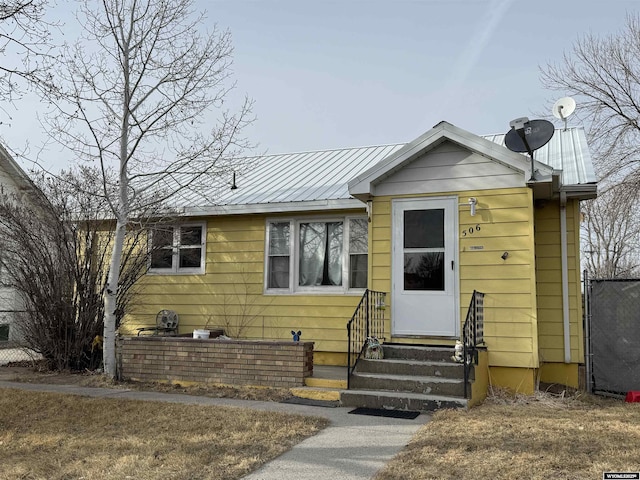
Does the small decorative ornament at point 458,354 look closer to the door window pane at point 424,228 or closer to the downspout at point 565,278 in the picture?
the door window pane at point 424,228

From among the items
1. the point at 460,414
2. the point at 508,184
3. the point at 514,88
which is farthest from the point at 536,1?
the point at 460,414

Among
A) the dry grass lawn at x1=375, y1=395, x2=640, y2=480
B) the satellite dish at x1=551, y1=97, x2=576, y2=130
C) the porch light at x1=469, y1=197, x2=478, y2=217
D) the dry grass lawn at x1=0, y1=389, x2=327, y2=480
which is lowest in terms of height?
the dry grass lawn at x1=0, y1=389, x2=327, y2=480

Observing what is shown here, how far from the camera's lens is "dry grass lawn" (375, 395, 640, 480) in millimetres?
4242

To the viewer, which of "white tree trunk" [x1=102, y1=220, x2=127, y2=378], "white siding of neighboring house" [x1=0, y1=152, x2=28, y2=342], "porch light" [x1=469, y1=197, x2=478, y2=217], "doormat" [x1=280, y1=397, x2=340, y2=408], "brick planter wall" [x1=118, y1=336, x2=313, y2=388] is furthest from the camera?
"white siding of neighboring house" [x1=0, y1=152, x2=28, y2=342]

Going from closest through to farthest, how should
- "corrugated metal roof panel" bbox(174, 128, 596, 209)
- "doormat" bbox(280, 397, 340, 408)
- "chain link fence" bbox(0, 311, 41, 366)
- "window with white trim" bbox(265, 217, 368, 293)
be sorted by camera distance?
"doormat" bbox(280, 397, 340, 408)
"corrugated metal roof panel" bbox(174, 128, 596, 209)
"window with white trim" bbox(265, 217, 368, 293)
"chain link fence" bbox(0, 311, 41, 366)

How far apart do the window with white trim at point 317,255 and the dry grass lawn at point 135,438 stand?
3.93 m

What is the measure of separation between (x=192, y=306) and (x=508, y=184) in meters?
6.57

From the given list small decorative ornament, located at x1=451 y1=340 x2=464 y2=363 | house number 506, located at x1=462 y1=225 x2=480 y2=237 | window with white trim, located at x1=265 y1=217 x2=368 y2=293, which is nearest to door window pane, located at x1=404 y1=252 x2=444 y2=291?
house number 506, located at x1=462 y1=225 x2=480 y2=237

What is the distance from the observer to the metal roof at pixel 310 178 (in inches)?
376

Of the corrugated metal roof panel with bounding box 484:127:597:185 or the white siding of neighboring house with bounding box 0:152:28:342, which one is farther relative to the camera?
the white siding of neighboring house with bounding box 0:152:28:342

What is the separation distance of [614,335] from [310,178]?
635 centimetres

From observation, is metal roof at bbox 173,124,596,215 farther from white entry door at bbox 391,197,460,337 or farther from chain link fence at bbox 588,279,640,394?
chain link fence at bbox 588,279,640,394

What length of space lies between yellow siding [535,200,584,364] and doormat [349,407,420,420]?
3.06 meters

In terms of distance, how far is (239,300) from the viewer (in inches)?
420
